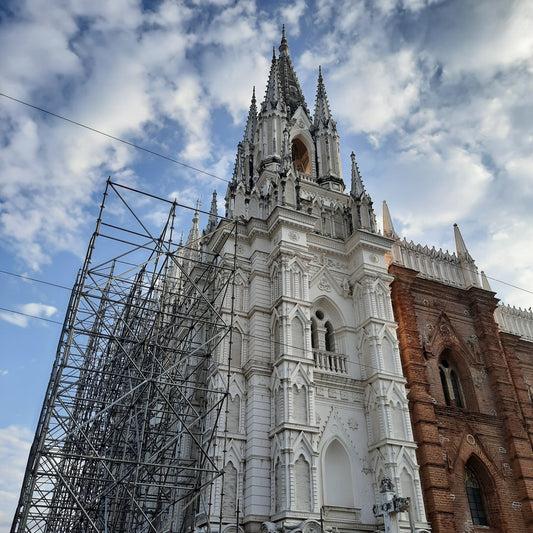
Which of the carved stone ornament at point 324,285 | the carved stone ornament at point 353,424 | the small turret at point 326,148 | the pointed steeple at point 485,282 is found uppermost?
the small turret at point 326,148

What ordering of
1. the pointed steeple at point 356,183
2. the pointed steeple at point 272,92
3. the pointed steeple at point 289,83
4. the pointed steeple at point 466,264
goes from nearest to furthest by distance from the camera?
Answer: the pointed steeple at point 356,183
the pointed steeple at point 466,264
the pointed steeple at point 272,92
the pointed steeple at point 289,83

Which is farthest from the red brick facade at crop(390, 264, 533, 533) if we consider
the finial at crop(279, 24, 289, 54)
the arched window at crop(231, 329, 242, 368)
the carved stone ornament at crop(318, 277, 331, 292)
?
the finial at crop(279, 24, 289, 54)

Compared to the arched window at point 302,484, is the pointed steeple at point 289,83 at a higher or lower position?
higher

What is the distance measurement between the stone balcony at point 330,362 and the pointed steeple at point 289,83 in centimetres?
1454

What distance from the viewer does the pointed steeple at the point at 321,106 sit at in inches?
1177

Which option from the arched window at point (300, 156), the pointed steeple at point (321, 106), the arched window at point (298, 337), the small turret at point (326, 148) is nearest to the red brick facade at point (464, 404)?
the arched window at point (298, 337)

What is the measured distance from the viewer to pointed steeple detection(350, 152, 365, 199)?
25.1m

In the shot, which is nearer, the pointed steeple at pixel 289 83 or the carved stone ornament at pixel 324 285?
the carved stone ornament at pixel 324 285

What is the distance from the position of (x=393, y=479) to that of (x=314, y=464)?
9.41ft

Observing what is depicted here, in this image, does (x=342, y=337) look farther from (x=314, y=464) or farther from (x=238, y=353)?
(x=314, y=464)

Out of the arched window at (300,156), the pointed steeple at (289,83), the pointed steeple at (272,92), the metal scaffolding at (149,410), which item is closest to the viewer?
the metal scaffolding at (149,410)

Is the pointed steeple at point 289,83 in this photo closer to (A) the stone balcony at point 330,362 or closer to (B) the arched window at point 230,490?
(A) the stone balcony at point 330,362

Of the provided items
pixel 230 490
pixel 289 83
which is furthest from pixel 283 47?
pixel 230 490

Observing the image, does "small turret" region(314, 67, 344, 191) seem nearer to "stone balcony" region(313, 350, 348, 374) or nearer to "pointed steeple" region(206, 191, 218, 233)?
"pointed steeple" region(206, 191, 218, 233)
